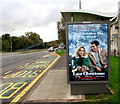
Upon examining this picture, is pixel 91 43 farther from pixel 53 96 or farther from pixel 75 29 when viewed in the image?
pixel 53 96

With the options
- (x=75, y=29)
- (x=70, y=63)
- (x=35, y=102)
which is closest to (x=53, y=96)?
(x=35, y=102)

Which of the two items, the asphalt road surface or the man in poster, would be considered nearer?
the man in poster

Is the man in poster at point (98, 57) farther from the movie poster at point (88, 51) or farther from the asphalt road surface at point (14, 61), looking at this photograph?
the asphalt road surface at point (14, 61)

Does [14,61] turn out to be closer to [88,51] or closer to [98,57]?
[88,51]

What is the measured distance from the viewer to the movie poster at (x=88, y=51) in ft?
14.0

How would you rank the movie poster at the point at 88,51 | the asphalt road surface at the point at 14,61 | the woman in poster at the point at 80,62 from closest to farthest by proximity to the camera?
the movie poster at the point at 88,51 < the woman in poster at the point at 80,62 < the asphalt road surface at the point at 14,61

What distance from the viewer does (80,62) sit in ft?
14.5

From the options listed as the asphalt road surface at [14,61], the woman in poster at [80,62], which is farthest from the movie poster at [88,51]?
the asphalt road surface at [14,61]

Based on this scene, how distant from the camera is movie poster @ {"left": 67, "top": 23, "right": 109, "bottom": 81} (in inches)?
168

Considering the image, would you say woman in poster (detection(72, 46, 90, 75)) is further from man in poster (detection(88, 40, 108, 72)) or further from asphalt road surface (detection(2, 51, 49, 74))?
asphalt road surface (detection(2, 51, 49, 74))

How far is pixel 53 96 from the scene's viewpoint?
4531mm

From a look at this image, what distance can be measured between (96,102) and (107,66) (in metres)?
1.24

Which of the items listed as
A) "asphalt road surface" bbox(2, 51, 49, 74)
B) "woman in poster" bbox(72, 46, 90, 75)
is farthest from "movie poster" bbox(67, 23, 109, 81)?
"asphalt road surface" bbox(2, 51, 49, 74)

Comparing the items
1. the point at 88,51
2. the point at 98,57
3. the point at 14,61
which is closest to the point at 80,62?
the point at 88,51
